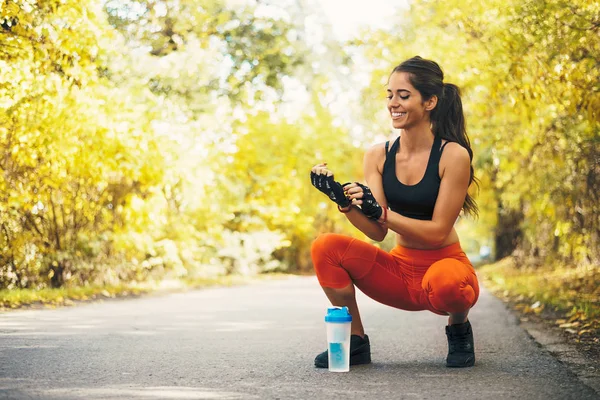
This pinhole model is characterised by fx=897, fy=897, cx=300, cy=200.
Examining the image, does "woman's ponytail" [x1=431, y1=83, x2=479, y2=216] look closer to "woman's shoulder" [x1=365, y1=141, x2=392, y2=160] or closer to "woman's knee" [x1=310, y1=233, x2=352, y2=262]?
"woman's shoulder" [x1=365, y1=141, x2=392, y2=160]

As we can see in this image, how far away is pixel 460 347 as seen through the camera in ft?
17.4

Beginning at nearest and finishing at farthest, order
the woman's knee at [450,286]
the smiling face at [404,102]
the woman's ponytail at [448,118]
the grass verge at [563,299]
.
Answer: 1. the woman's knee at [450,286]
2. the smiling face at [404,102]
3. the woman's ponytail at [448,118]
4. the grass verge at [563,299]

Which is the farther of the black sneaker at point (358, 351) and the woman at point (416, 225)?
the black sneaker at point (358, 351)

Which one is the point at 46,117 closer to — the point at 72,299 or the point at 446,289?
the point at 72,299

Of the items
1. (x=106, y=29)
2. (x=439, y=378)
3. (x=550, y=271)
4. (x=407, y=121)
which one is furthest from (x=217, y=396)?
(x=550, y=271)

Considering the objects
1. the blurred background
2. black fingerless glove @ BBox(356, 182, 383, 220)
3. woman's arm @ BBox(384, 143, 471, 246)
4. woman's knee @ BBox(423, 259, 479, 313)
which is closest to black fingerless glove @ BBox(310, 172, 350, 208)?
black fingerless glove @ BBox(356, 182, 383, 220)

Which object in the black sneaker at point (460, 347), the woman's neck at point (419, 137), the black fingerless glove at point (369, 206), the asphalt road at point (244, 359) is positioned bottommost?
the asphalt road at point (244, 359)

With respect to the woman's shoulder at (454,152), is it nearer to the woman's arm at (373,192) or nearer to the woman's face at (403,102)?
the woman's face at (403,102)

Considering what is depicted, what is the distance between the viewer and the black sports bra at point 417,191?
209 inches

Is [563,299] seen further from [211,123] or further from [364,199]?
[211,123]

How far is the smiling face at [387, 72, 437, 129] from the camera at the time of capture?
538 cm

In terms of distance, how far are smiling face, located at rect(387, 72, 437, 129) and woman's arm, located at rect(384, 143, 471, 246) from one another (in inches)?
12.6

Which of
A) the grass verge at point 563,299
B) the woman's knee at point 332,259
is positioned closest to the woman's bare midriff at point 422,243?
the woman's knee at point 332,259

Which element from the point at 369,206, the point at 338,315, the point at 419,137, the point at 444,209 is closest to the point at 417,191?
the point at 444,209
